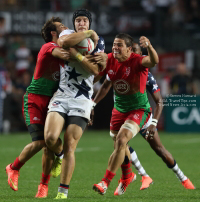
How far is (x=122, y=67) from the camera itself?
7.75 meters

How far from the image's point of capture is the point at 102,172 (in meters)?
10.1

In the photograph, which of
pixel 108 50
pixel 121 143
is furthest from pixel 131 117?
pixel 108 50

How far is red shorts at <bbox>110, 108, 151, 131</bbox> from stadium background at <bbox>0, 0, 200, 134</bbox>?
35.8 feet

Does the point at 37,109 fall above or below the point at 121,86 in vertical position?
below

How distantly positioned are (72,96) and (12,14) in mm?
15353

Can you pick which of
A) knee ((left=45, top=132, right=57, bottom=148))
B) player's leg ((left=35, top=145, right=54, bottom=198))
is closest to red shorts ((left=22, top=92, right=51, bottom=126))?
player's leg ((left=35, top=145, right=54, bottom=198))

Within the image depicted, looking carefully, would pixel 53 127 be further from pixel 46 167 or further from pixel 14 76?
pixel 14 76

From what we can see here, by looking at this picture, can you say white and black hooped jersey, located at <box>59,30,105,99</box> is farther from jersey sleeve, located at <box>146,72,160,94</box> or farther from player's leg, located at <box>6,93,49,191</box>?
jersey sleeve, located at <box>146,72,160,94</box>

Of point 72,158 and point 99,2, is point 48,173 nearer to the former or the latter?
point 72,158

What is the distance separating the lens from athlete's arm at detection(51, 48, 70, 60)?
679 centimetres

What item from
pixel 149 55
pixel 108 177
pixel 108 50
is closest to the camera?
pixel 108 177

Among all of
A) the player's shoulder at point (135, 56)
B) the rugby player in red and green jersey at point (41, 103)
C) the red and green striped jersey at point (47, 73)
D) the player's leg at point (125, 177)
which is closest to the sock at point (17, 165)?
the rugby player in red and green jersey at point (41, 103)

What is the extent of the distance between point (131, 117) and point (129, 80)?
0.51 meters

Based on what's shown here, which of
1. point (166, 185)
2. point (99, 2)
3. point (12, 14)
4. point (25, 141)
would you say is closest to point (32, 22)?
point (12, 14)
